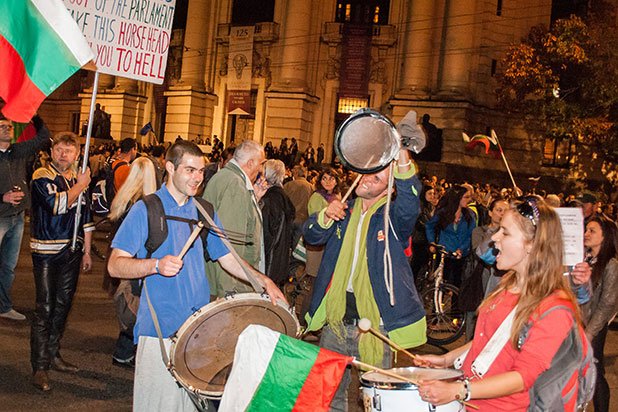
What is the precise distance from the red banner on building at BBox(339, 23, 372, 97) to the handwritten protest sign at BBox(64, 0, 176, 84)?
103ft

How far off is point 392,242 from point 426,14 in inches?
1256

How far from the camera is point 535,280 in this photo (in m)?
3.60

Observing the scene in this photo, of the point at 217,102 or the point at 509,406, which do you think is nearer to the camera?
the point at 509,406

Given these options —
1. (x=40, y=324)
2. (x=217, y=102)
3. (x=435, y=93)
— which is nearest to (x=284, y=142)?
(x=435, y=93)

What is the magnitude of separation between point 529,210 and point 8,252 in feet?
24.8

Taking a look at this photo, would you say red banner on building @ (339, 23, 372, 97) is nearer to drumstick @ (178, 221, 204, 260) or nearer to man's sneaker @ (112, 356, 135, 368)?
man's sneaker @ (112, 356, 135, 368)

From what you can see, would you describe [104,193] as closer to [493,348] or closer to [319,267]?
[319,267]

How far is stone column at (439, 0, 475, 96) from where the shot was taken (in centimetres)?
3412

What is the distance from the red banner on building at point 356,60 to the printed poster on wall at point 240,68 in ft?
17.0

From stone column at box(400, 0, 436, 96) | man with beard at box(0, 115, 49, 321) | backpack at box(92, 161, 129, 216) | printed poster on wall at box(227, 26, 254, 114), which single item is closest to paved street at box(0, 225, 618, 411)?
man with beard at box(0, 115, 49, 321)

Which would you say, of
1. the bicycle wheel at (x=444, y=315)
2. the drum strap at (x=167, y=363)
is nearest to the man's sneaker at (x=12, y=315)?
the bicycle wheel at (x=444, y=315)

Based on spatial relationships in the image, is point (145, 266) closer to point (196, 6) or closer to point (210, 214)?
point (210, 214)

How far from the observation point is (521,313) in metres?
3.55

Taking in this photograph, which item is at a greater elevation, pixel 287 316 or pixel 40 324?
pixel 287 316
